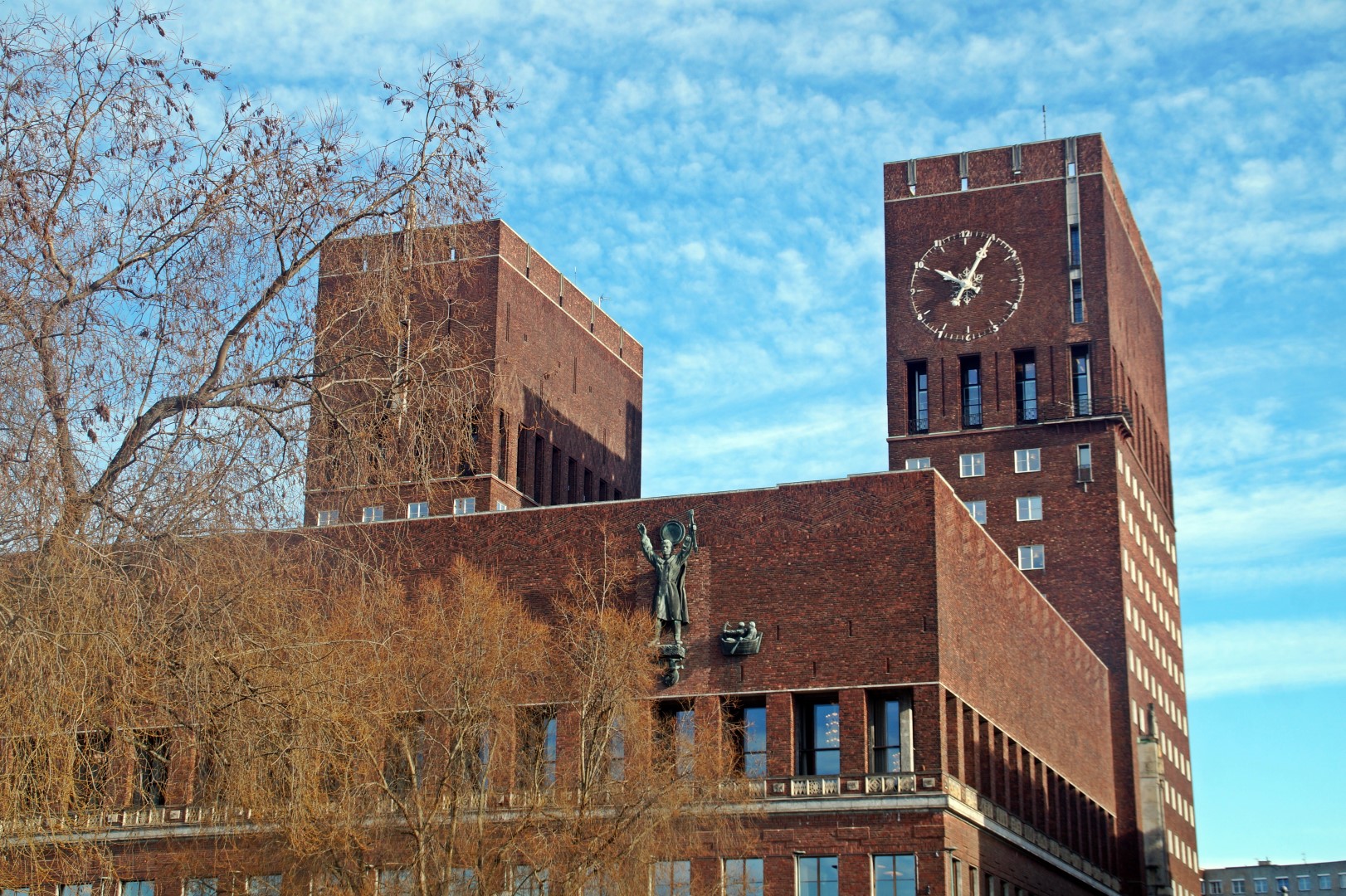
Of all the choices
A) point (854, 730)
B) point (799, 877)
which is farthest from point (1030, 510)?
point (799, 877)

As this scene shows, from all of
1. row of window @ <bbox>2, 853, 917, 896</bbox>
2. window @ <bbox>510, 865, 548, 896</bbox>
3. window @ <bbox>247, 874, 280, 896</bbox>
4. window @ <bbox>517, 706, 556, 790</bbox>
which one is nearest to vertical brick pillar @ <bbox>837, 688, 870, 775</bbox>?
row of window @ <bbox>2, 853, 917, 896</bbox>

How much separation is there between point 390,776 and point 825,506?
19.8 m

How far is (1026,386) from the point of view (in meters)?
94.6

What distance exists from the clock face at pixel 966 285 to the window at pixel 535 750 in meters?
42.6

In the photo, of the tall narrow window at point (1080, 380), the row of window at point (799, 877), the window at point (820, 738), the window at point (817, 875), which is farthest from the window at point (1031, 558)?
the window at point (817, 875)

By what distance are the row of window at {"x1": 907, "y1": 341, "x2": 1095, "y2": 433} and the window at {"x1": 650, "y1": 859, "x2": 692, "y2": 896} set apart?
4237 cm

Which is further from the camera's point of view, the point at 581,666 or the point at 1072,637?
the point at 1072,637

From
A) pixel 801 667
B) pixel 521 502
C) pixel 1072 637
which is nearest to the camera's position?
pixel 801 667

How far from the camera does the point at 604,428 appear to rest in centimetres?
10062

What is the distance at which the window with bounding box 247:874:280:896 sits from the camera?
45938 mm

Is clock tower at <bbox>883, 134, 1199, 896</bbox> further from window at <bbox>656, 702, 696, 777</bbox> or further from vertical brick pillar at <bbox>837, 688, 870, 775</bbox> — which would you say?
window at <bbox>656, 702, 696, 777</bbox>

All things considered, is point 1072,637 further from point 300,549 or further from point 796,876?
point 300,549

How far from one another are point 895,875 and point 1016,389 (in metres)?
42.3

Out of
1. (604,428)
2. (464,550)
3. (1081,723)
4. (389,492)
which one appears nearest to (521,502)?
(604,428)
